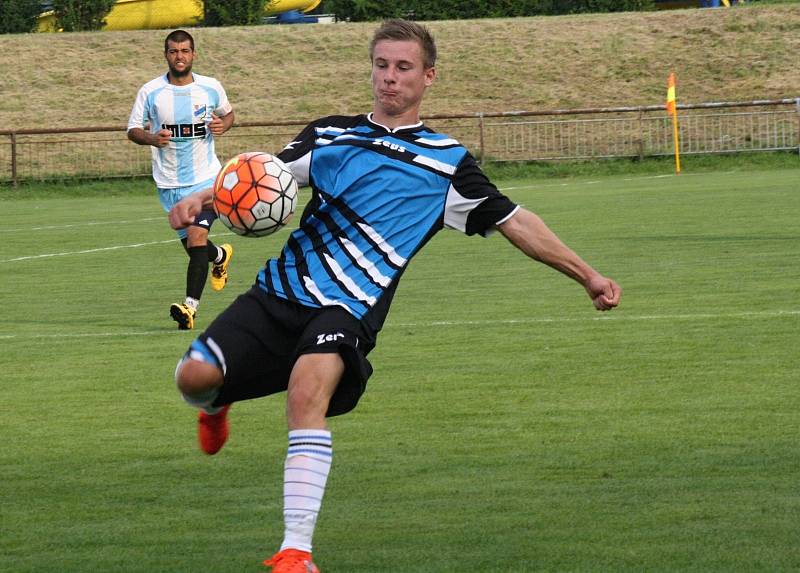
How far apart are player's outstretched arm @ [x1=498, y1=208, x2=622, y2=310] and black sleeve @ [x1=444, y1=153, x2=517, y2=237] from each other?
0.05 meters

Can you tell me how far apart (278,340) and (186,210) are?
0.58 meters

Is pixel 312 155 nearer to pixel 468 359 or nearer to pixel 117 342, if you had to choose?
pixel 468 359

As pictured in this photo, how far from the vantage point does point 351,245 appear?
572cm

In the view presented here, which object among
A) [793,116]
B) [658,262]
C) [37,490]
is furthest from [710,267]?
[793,116]

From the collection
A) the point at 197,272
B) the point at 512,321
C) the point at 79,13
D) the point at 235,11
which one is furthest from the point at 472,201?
the point at 235,11

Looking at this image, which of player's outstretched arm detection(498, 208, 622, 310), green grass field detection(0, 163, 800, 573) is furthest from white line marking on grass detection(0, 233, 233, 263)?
player's outstretched arm detection(498, 208, 622, 310)

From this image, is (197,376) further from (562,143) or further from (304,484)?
(562,143)

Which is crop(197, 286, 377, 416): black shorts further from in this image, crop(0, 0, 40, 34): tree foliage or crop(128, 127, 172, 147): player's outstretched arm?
crop(0, 0, 40, 34): tree foliage

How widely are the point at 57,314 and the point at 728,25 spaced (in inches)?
1439

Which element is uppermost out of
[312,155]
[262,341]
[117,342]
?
[312,155]

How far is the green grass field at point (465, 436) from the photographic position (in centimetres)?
571

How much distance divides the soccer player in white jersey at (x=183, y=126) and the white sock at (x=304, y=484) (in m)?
8.30

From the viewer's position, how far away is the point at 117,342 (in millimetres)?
11469

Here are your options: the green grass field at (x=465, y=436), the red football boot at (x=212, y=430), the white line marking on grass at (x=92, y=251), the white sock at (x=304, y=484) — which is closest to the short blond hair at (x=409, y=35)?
the white sock at (x=304, y=484)
